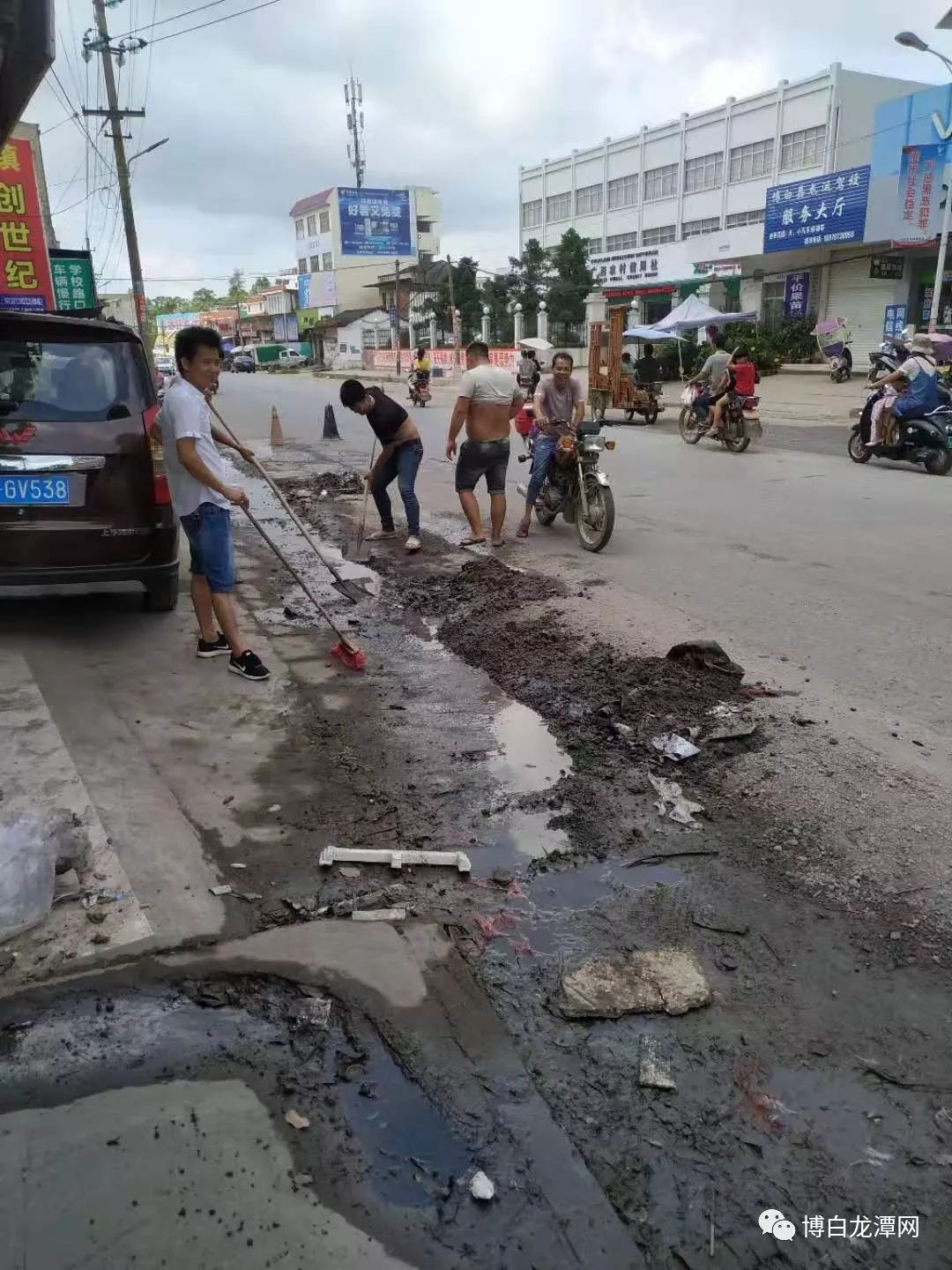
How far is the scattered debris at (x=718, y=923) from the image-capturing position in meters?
2.89

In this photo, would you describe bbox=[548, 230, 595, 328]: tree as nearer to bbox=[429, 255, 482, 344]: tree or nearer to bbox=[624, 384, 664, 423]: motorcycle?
bbox=[429, 255, 482, 344]: tree

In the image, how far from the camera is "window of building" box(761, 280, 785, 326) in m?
36.5

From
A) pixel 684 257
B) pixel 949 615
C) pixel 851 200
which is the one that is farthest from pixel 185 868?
pixel 684 257

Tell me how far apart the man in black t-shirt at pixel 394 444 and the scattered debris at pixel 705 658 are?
3.59 meters

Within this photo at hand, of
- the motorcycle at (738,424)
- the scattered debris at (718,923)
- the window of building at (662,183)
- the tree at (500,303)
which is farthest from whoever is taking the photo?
the window of building at (662,183)

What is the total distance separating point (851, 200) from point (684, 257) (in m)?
10.3

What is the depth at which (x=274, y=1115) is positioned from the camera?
2.16m

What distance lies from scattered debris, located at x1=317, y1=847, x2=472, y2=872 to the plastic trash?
2.89ft

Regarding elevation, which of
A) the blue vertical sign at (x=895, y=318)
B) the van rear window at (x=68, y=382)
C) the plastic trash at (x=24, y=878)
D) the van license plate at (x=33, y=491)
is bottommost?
the plastic trash at (x=24, y=878)

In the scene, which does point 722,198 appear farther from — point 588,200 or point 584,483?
point 584,483

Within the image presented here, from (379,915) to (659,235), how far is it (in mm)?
58793

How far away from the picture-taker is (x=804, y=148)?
45344mm

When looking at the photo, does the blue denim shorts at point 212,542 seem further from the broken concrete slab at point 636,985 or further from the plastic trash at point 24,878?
the broken concrete slab at point 636,985

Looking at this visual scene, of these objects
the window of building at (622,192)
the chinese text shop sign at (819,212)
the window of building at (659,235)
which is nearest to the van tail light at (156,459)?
the chinese text shop sign at (819,212)
